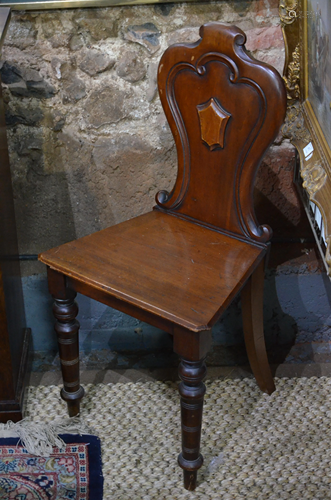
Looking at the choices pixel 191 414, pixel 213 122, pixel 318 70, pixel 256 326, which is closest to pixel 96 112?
pixel 213 122

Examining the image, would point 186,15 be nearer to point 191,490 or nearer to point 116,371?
point 116,371

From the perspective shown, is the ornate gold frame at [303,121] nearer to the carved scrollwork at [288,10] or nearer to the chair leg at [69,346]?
the carved scrollwork at [288,10]

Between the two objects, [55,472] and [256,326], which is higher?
[256,326]

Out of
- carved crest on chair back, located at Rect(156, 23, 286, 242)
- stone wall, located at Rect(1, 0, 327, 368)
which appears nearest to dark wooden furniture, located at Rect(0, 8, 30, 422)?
stone wall, located at Rect(1, 0, 327, 368)

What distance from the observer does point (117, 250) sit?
1782 mm

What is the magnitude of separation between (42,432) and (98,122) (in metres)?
1.09

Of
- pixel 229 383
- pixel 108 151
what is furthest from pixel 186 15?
pixel 229 383

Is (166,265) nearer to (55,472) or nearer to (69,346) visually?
(69,346)

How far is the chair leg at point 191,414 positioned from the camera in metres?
1.60

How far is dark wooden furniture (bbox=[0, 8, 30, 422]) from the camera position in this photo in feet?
6.21

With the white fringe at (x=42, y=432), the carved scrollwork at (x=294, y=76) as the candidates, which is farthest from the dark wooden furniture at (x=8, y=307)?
the carved scrollwork at (x=294, y=76)

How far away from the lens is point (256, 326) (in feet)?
6.59

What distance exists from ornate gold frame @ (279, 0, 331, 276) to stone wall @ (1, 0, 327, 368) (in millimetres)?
212

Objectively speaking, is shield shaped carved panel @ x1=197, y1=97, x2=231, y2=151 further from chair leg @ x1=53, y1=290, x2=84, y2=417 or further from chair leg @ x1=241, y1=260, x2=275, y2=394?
chair leg @ x1=53, y1=290, x2=84, y2=417
